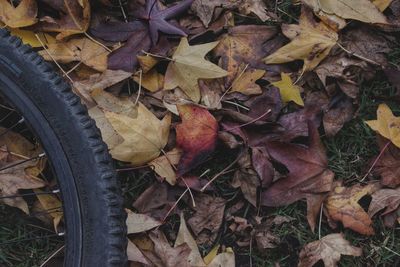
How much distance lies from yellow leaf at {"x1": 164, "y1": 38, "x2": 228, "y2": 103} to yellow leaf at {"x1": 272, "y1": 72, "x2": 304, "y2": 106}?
219 mm

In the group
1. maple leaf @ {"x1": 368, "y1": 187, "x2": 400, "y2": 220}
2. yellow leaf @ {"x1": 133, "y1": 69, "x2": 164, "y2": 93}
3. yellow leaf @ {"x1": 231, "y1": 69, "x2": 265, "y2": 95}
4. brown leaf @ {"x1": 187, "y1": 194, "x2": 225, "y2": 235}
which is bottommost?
maple leaf @ {"x1": 368, "y1": 187, "x2": 400, "y2": 220}

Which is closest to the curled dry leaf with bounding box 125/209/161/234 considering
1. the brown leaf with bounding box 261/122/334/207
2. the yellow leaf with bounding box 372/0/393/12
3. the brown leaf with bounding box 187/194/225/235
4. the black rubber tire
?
the brown leaf with bounding box 187/194/225/235

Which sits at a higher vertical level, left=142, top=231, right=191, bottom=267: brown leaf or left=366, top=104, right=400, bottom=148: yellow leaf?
left=366, top=104, right=400, bottom=148: yellow leaf

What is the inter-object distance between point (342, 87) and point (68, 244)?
1135 millimetres

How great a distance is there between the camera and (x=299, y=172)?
92.5 inches

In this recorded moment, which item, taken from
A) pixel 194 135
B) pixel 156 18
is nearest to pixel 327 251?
pixel 194 135

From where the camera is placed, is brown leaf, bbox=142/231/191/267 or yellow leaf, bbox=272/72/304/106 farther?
yellow leaf, bbox=272/72/304/106

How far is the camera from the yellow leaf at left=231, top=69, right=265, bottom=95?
8.05 ft

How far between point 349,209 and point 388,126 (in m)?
0.33

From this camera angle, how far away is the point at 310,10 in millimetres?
2461

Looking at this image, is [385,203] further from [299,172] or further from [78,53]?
[78,53]

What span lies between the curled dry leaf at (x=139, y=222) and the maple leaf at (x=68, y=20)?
27.2 inches

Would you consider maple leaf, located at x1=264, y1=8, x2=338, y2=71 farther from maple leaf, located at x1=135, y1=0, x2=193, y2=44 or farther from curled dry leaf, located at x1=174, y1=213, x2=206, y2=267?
curled dry leaf, located at x1=174, y1=213, x2=206, y2=267

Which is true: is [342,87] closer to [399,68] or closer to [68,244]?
[399,68]
